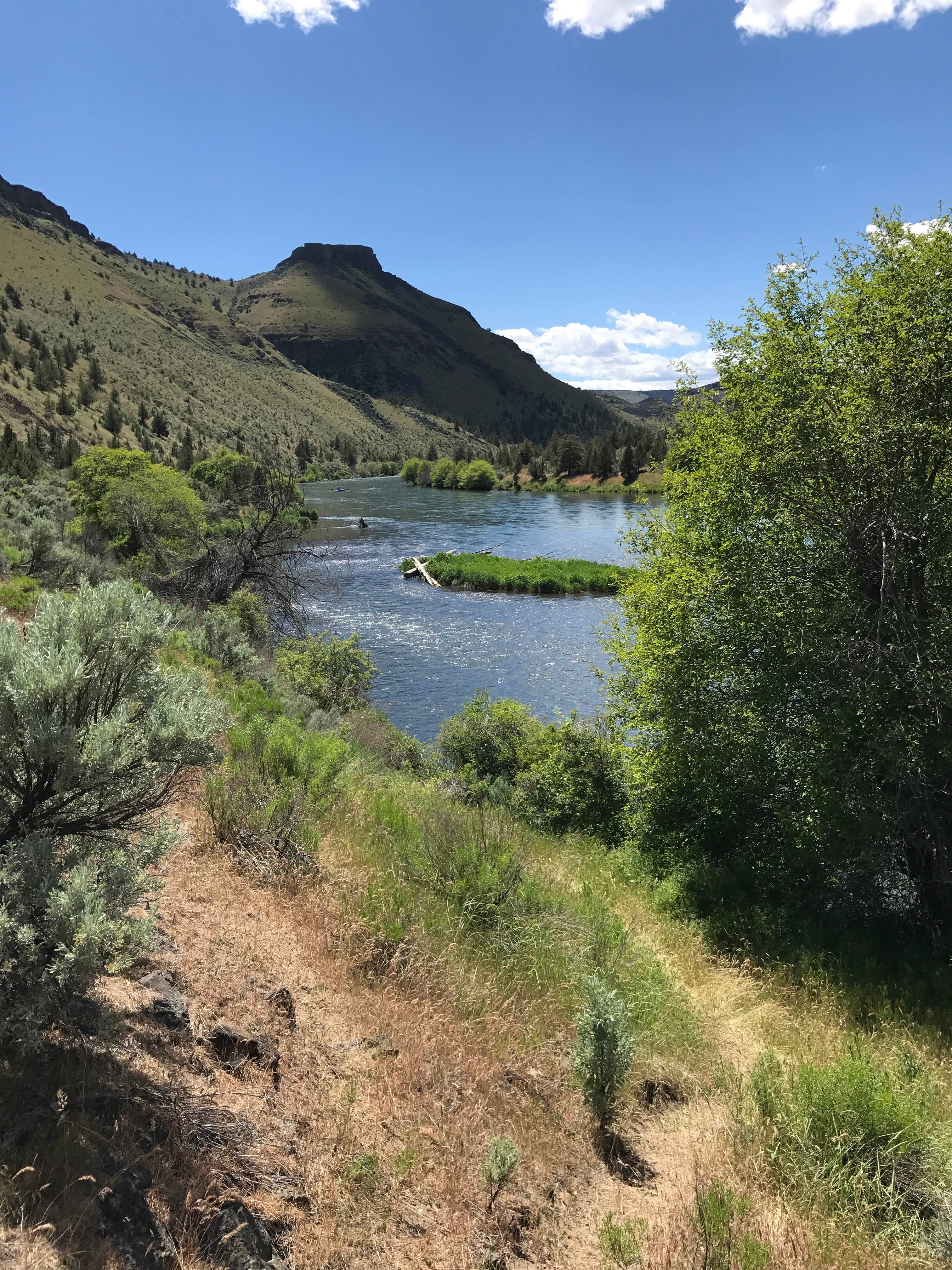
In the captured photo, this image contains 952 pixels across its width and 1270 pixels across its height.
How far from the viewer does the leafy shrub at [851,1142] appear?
387 centimetres

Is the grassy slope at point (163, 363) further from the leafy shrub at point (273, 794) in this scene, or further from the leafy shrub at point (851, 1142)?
the leafy shrub at point (851, 1142)

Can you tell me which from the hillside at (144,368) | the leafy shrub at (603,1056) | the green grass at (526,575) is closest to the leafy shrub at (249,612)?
the leafy shrub at (603,1056)

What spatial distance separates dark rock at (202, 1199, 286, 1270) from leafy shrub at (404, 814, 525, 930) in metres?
3.05

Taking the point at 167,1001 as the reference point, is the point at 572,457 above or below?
above

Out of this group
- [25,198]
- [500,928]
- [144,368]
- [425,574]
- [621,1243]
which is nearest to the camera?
[621,1243]

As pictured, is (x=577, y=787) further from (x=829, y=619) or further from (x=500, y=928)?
(x=500, y=928)

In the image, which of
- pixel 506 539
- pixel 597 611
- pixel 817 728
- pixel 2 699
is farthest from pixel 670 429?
pixel 506 539

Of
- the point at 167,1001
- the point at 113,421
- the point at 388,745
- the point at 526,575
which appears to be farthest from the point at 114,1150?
the point at 113,421

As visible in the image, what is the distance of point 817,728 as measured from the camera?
28.5 feet

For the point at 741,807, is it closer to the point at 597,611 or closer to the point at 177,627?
the point at 177,627

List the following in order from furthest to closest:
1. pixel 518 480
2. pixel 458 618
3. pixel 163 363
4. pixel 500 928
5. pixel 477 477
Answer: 1. pixel 518 480
2. pixel 477 477
3. pixel 163 363
4. pixel 458 618
5. pixel 500 928

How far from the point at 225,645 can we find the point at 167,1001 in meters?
12.1

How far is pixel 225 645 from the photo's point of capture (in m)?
15.1

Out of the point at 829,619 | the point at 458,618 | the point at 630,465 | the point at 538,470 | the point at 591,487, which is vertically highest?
the point at 538,470
